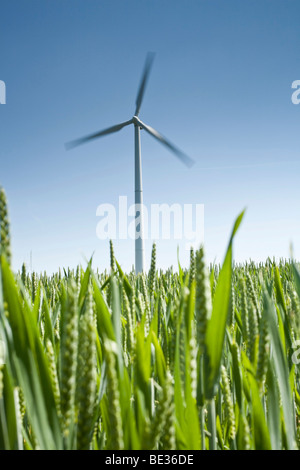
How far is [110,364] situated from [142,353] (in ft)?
0.61

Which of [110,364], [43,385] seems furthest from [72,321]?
[43,385]

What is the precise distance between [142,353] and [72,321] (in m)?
0.19

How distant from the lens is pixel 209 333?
0.55 metres

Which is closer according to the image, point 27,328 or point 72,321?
point 72,321

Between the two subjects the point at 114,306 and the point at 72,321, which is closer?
the point at 72,321

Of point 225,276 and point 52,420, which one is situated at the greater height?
point 225,276

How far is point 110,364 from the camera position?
1.33 ft
